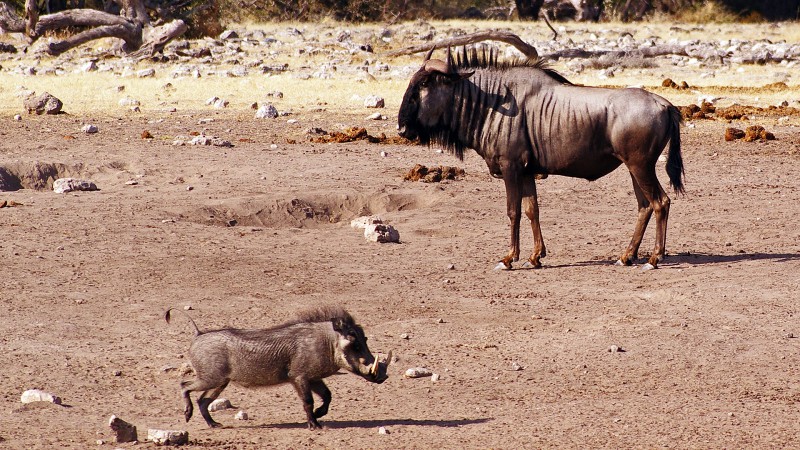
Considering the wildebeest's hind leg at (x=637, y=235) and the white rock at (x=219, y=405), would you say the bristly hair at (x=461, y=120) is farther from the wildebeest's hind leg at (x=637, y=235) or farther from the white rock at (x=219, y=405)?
the white rock at (x=219, y=405)

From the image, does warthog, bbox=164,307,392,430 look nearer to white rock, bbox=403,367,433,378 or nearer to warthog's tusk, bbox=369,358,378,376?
warthog's tusk, bbox=369,358,378,376

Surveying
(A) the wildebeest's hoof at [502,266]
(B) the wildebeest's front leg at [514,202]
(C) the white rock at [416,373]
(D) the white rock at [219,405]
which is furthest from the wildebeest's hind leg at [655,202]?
(D) the white rock at [219,405]

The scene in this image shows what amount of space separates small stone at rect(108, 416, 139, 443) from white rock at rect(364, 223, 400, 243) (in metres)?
5.21

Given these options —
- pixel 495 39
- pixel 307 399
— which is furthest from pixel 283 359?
pixel 495 39

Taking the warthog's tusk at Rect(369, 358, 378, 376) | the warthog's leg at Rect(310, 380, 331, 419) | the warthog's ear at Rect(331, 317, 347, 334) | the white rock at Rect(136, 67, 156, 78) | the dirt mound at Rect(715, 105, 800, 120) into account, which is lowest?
the white rock at Rect(136, 67, 156, 78)

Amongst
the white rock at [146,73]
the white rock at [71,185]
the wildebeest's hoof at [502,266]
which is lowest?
the white rock at [146,73]

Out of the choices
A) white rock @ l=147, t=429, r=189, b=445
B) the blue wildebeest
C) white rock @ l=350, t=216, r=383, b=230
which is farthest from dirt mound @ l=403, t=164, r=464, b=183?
white rock @ l=147, t=429, r=189, b=445

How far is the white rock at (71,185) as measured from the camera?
41.4 ft

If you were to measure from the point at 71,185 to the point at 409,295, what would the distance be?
5012 millimetres

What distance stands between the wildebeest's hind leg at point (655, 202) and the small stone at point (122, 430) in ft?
17.8

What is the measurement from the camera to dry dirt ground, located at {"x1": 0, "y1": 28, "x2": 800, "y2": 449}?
259 inches

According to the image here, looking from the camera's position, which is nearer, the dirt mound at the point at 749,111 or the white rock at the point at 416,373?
the white rock at the point at 416,373

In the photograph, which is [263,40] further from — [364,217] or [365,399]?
[365,399]

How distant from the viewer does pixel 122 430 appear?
5984mm
